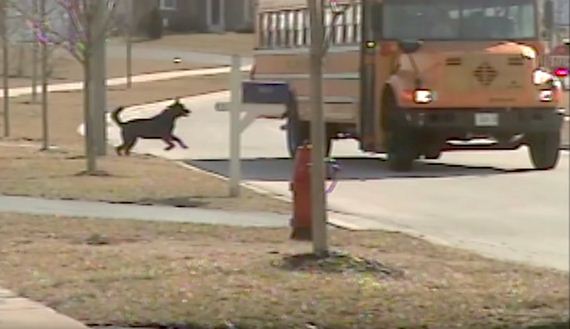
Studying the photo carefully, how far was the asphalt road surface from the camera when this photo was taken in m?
10.5

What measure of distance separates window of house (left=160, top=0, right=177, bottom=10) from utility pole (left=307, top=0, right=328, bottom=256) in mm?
14634

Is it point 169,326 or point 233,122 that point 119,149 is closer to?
point 233,122

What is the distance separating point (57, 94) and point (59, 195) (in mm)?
22848

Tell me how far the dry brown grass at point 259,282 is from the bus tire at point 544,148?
317 inches

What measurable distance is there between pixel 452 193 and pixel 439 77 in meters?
2.64

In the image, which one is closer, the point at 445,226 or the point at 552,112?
the point at 445,226

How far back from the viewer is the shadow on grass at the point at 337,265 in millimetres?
9773

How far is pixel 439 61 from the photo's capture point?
18.9m

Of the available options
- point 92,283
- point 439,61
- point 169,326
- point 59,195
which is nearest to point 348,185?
point 439,61

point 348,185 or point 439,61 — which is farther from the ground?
point 439,61

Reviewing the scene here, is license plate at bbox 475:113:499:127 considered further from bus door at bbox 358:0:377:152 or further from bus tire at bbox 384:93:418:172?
bus door at bbox 358:0:377:152

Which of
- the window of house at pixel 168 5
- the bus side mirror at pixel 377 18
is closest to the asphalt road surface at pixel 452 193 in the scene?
the bus side mirror at pixel 377 18

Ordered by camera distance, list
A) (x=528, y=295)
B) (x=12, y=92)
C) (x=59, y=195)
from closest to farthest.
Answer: (x=528, y=295) → (x=59, y=195) → (x=12, y=92)

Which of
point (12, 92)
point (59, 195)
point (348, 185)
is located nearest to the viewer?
point (59, 195)
